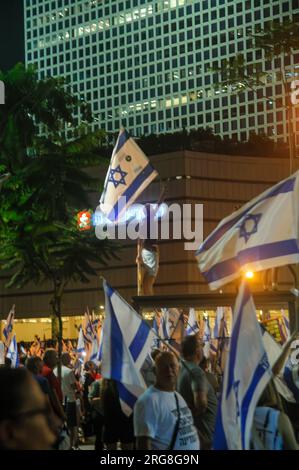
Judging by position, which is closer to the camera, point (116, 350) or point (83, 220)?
point (116, 350)

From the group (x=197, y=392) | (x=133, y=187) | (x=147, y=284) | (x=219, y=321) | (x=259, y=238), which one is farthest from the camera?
(x=219, y=321)

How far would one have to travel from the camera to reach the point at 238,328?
612cm

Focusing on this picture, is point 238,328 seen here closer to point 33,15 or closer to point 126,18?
point 126,18

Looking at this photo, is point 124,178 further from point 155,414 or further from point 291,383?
point 155,414

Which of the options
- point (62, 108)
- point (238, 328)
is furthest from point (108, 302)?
point (62, 108)

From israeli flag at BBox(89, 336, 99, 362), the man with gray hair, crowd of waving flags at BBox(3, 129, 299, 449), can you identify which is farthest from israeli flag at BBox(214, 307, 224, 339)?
the man with gray hair

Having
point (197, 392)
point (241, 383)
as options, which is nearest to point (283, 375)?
point (197, 392)

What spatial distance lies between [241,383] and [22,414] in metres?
2.87

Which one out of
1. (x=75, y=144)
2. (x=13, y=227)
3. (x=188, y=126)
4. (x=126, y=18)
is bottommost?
(x=13, y=227)

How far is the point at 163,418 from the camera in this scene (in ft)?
24.1

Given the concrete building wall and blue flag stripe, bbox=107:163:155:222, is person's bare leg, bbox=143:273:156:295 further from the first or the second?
the concrete building wall

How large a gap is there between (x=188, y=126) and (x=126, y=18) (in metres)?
17.6

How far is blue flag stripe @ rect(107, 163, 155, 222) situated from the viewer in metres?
18.0
